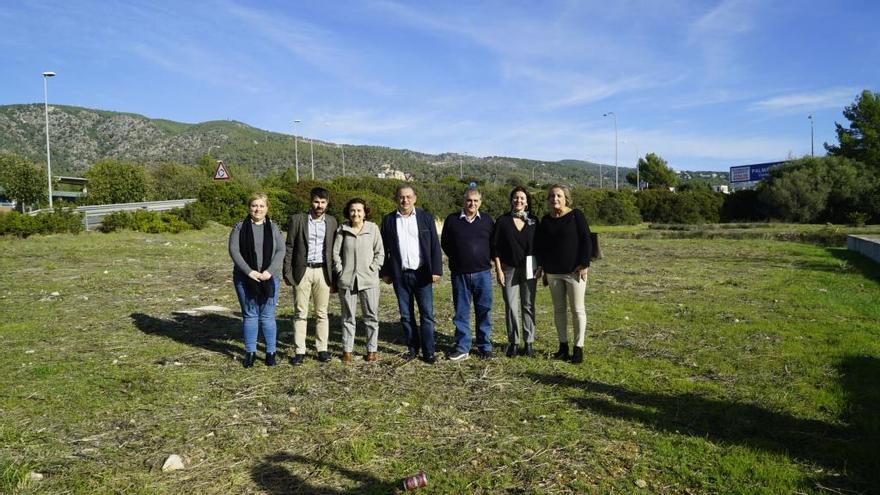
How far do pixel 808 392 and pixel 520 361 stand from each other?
2.64 meters

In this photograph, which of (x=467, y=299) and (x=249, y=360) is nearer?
(x=249, y=360)

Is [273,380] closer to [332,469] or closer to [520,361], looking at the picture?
[332,469]

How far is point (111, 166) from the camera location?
43.2 metres

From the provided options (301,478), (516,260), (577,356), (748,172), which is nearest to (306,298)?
(516,260)

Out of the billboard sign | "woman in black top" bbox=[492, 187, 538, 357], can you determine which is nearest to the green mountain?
the billboard sign

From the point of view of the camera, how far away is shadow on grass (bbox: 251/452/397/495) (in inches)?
135

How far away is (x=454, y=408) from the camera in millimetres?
4785

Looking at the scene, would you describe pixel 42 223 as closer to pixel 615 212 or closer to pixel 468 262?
pixel 468 262

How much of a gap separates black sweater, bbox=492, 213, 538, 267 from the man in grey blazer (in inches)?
70.6

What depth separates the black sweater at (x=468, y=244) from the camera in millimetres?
6121

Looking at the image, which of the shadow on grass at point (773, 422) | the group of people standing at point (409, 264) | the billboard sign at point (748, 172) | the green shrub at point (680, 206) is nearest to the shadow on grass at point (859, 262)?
the shadow on grass at point (773, 422)

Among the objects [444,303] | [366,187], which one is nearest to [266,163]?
[366,187]

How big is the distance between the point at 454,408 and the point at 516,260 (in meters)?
1.98

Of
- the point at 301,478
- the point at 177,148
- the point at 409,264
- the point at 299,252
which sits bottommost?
the point at 301,478
